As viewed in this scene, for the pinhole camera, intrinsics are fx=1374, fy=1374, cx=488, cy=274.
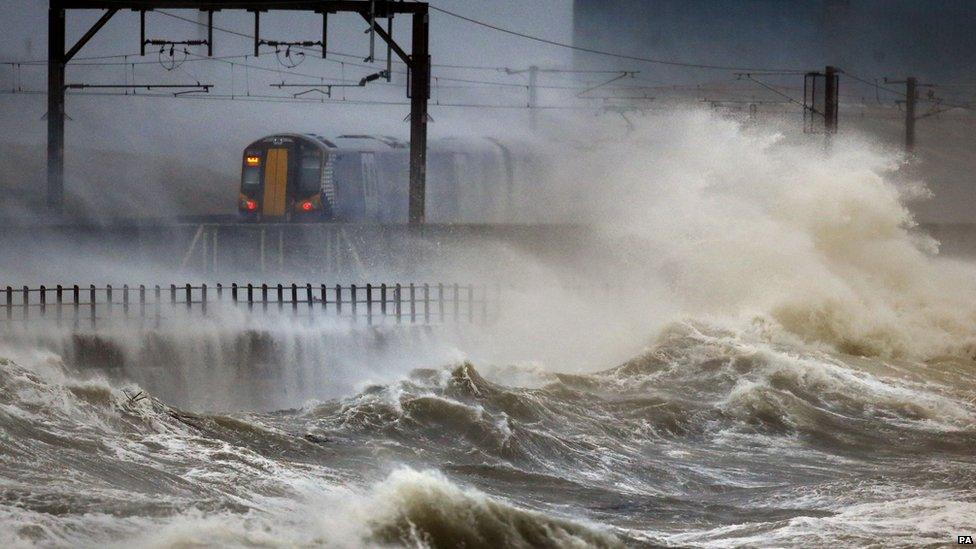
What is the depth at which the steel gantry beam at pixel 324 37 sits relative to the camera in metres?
23.9

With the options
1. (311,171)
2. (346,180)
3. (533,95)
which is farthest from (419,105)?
(533,95)

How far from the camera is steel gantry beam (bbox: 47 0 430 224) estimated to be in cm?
2391

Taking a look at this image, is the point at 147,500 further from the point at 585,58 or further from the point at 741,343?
the point at 585,58

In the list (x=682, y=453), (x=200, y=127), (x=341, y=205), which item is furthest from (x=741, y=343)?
(x=200, y=127)

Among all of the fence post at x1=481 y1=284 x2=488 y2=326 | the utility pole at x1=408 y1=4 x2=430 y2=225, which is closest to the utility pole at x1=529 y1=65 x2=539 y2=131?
the utility pole at x1=408 y1=4 x2=430 y2=225

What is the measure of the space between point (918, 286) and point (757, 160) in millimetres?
4388

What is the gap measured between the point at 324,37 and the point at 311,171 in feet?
28.0

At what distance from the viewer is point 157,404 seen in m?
13.4

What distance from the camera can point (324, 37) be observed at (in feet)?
79.7

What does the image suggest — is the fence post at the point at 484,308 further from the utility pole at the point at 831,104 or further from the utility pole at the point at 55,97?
the utility pole at the point at 831,104

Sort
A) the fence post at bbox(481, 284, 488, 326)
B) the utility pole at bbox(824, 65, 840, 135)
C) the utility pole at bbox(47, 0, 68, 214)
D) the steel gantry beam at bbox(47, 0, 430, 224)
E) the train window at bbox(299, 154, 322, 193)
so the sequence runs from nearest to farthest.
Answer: the fence post at bbox(481, 284, 488, 326) → the steel gantry beam at bbox(47, 0, 430, 224) → the utility pole at bbox(47, 0, 68, 214) → the utility pole at bbox(824, 65, 840, 135) → the train window at bbox(299, 154, 322, 193)

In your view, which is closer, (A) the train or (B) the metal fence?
(B) the metal fence

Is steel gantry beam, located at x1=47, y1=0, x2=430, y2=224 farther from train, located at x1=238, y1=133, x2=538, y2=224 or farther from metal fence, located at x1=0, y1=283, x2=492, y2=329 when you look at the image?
train, located at x1=238, y1=133, x2=538, y2=224

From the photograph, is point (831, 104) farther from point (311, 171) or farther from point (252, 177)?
point (252, 177)
